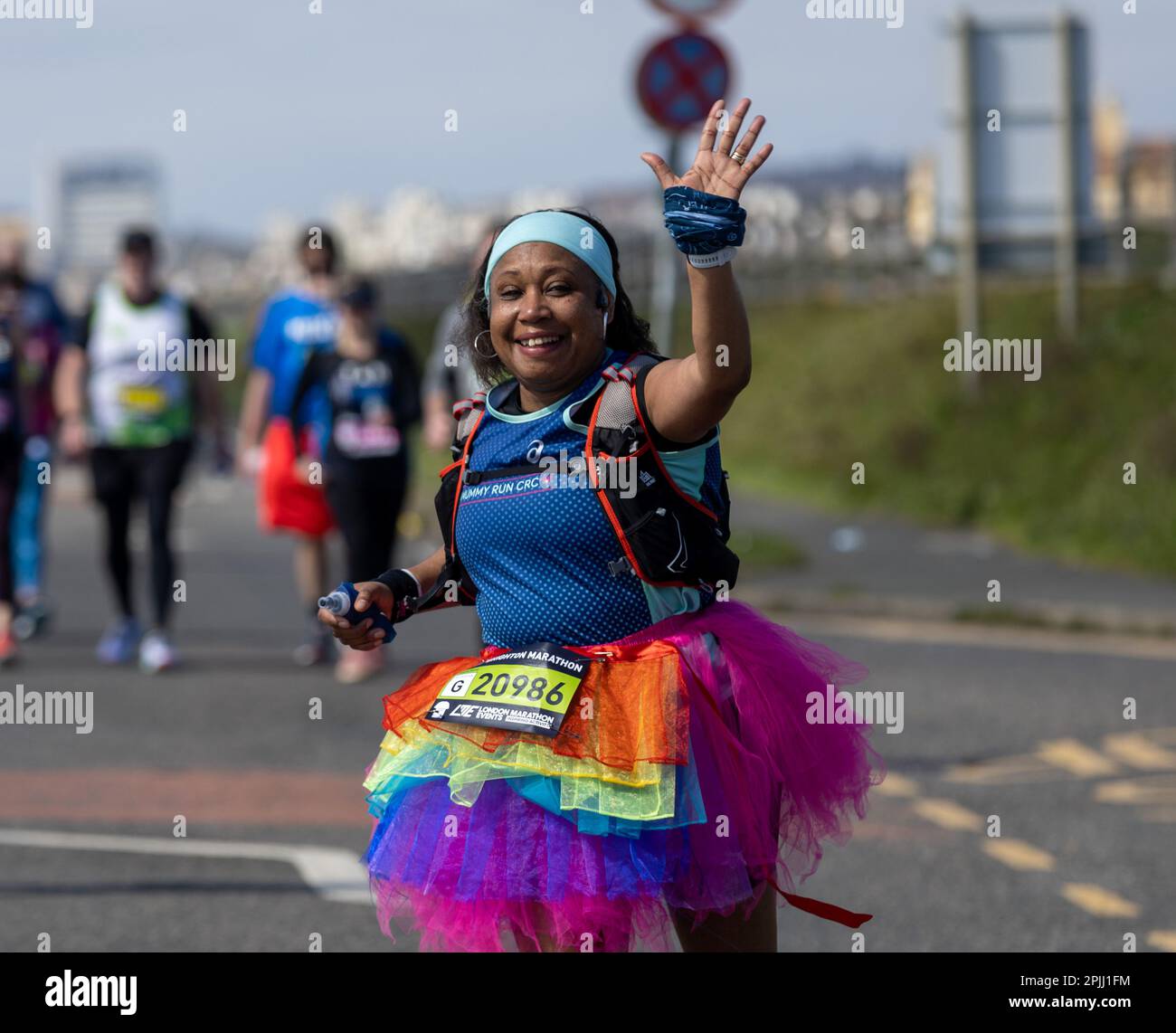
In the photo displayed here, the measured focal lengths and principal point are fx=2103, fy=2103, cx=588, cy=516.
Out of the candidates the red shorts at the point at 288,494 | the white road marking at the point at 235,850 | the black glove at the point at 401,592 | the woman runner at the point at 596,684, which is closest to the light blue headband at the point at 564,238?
the woman runner at the point at 596,684

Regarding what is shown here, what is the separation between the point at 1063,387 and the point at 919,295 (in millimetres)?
8714

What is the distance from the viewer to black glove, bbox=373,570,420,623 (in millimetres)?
4117

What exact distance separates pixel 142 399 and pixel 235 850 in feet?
13.5

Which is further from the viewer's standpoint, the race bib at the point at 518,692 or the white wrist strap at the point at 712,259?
the race bib at the point at 518,692

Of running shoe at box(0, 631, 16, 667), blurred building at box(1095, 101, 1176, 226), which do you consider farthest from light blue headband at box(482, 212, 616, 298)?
blurred building at box(1095, 101, 1176, 226)

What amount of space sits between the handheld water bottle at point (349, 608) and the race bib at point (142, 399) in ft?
21.8

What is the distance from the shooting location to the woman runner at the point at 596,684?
146 inches

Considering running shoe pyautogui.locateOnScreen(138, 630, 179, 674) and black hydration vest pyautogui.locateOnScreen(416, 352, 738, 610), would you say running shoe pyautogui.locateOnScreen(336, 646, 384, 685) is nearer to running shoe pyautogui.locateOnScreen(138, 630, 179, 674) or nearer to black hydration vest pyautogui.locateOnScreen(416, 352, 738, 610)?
running shoe pyautogui.locateOnScreen(138, 630, 179, 674)

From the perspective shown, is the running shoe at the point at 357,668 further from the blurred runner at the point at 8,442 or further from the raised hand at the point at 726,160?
the raised hand at the point at 726,160

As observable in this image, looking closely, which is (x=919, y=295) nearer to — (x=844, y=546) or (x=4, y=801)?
(x=844, y=546)

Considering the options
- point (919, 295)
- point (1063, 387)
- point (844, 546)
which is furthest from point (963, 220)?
point (919, 295)

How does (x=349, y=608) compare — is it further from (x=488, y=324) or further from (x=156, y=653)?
(x=156, y=653)
